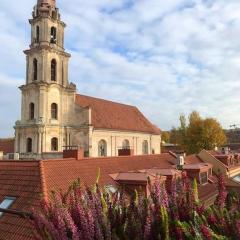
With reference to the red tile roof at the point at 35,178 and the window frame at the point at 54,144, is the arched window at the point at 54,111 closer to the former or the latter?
the window frame at the point at 54,144

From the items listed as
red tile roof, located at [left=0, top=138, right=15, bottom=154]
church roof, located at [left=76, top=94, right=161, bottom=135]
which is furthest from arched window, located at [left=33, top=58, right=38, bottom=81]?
red tile roof, located at [left=0, top=138, right=15, bottom=154]

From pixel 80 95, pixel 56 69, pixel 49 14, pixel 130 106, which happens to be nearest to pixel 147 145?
pixel 130 106

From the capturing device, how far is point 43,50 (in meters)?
45.6

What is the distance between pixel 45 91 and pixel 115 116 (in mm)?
12795

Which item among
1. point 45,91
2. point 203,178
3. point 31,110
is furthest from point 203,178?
point 31,110

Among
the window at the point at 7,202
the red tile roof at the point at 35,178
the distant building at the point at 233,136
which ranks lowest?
the window at the point at 7,202

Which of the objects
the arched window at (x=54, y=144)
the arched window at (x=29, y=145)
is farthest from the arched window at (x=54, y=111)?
the arched window at (x=29, y=145)

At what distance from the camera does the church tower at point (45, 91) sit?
147 ft

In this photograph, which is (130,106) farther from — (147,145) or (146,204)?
(146,204)

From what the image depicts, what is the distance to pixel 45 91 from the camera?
4519 centimetres

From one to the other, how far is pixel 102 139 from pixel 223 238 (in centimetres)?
4483

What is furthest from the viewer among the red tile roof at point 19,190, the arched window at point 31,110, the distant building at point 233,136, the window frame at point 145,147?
the distant building at point 233,136

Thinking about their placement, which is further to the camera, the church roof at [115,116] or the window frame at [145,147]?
the window frame at [145,147]

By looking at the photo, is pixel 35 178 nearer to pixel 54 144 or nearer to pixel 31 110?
pixel 54 144
